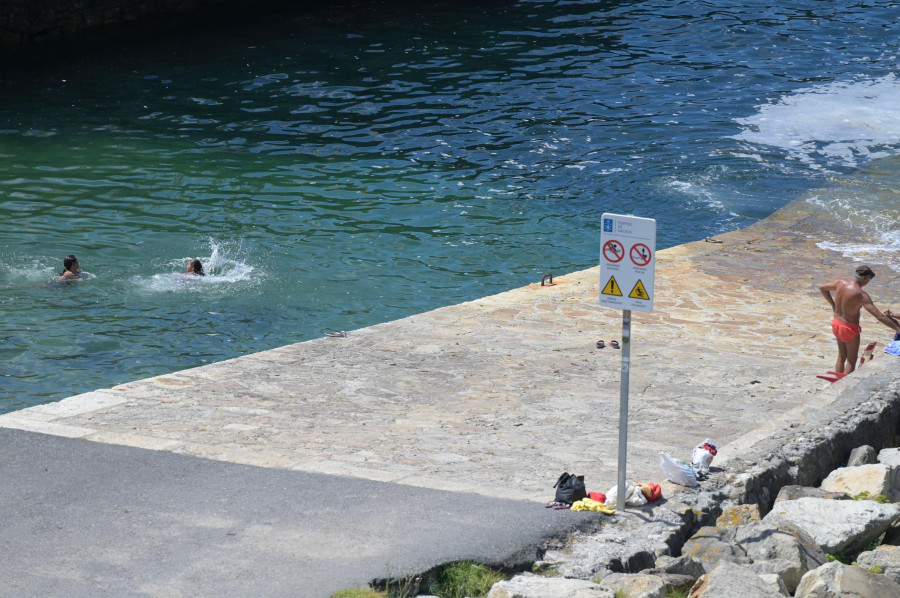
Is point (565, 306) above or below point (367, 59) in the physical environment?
below

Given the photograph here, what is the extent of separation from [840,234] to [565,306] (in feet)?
23.1

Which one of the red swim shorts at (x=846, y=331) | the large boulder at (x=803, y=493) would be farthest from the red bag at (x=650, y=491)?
the red swim shorts at (x=846, y=331)

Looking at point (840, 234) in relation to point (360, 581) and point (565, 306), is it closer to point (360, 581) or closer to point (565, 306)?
point (565, 306)

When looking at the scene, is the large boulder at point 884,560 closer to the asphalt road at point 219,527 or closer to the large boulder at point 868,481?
the large boulder at point 868,481

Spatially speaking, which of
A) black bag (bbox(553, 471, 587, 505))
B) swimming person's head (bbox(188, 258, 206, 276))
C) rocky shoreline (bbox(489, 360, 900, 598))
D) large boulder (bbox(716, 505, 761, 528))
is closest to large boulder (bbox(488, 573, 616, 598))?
rocky shoreline (bbox(489, 360, 900, 598))

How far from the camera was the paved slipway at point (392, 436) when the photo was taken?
641 centimetres

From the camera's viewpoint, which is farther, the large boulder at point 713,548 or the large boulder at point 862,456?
the large boulder at point 862,456

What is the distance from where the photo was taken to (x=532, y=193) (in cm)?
2097

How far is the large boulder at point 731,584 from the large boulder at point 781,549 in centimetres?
46

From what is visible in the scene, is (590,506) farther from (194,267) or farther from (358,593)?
(194,267)

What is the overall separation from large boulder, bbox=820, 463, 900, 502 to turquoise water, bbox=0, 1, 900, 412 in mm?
7402

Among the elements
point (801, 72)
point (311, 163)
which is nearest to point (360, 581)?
point (311, 163)

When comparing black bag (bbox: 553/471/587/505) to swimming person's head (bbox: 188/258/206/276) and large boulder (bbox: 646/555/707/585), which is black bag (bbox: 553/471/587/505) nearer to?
large boulder (bbox: 646/555/707/585)

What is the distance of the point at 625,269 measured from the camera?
23.5 ft
